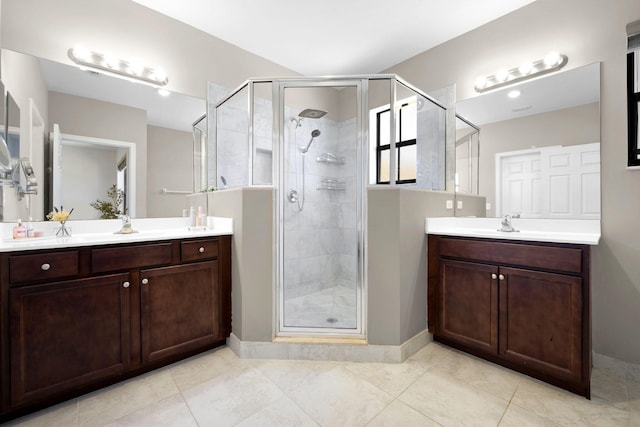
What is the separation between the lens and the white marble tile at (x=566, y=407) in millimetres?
1439

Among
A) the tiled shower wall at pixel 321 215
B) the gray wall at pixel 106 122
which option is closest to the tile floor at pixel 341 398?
the tiled shower wall at pixel 321 215

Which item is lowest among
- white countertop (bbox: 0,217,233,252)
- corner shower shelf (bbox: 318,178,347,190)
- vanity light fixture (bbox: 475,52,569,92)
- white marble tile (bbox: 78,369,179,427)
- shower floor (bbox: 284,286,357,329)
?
white marble tile (bbox: 78,369,179,427)

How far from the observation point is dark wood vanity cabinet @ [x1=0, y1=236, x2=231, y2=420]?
140cm

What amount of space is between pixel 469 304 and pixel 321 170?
1514mm

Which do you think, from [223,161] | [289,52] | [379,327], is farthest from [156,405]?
[289,52]

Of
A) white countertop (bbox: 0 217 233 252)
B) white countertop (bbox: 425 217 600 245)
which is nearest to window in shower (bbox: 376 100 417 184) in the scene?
white countertop (bbox: 425 217 600 245)

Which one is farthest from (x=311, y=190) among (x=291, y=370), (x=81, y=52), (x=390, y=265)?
(x=81, y=52)

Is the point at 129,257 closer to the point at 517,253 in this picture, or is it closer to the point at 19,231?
the point at 19,231

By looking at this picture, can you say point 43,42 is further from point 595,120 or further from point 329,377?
point 595,120

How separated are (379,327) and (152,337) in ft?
5.00

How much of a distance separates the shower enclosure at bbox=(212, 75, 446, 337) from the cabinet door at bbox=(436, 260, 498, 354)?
2.12ft

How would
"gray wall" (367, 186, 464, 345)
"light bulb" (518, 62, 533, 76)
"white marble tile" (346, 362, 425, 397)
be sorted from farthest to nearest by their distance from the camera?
"light bulb" (518, 62, 533, 76)
"gray wall" (367, 186, 464, 345)
"white marble tile" (346, 362, 425, 397)

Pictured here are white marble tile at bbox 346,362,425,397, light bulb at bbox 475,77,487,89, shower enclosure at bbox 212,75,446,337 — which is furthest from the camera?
light bulb at bbox 475,77,487,89

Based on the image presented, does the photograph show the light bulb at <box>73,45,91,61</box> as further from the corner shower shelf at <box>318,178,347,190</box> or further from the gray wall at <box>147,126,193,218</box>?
the corner shower shelf at <box>318,178,347,190</box>
